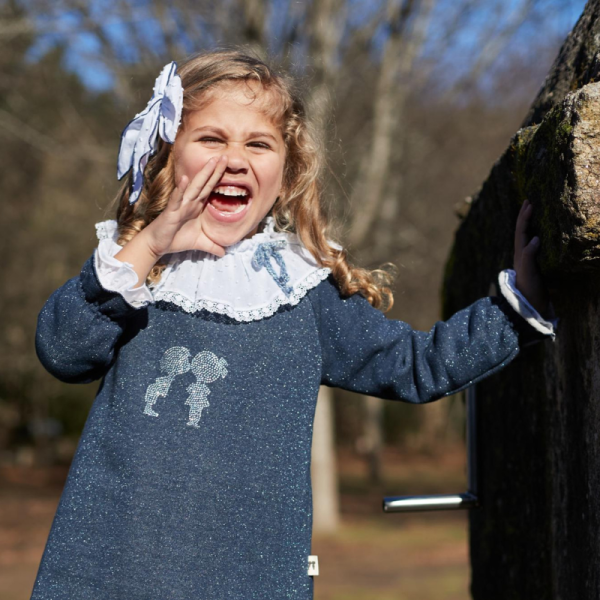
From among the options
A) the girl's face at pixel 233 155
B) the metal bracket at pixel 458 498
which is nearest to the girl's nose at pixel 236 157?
the girl's face at pixel 233 155

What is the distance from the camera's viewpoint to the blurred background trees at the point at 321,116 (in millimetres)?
8219

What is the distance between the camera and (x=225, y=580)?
5.58 feet

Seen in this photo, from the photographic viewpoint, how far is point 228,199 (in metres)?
1.93

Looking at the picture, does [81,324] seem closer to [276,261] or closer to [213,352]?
[213,352]

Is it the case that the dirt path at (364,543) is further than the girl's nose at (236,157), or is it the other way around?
the dirt path at (364,543)

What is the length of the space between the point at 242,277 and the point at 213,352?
0.23 m

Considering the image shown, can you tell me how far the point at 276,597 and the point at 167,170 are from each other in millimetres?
1010

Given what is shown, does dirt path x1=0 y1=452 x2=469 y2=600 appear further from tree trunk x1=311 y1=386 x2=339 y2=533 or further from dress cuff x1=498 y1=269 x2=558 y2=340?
dress cuff x1=498 y1=269 x2=558 y2=340

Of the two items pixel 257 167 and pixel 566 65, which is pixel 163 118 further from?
pixel 566 65

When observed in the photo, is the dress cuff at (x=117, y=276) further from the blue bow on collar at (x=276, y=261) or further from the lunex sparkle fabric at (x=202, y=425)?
the blue bow on collar at (x=276, y=261)

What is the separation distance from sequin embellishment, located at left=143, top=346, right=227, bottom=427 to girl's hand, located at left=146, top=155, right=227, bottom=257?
9.2 inches

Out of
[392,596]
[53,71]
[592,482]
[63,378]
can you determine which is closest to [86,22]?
[53,71]

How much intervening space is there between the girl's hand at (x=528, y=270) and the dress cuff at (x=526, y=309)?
0.02m

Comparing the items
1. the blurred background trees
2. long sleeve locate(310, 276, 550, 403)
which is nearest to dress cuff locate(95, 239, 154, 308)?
long sleeve locate(310, 276, 550, 403)
